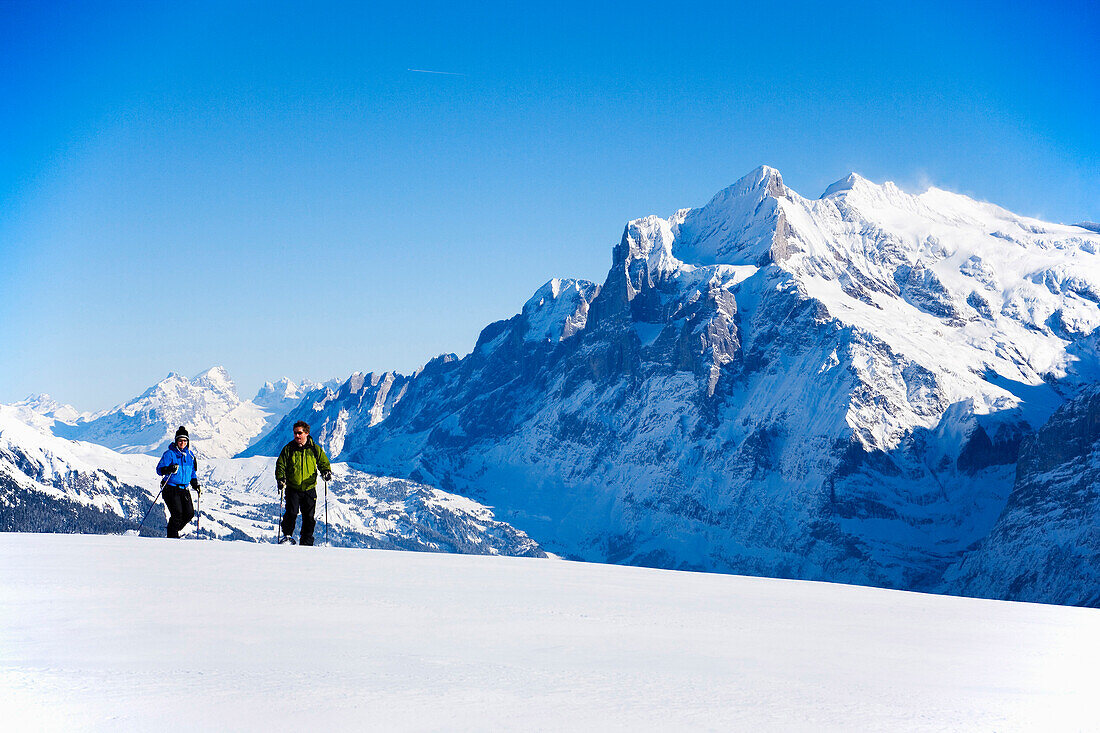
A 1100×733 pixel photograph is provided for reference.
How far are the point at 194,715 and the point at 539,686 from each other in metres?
2.91

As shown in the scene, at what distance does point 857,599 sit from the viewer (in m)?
16.5

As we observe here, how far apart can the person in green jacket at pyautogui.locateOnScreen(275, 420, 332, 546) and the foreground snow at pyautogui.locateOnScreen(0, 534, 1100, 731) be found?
19.1 ft

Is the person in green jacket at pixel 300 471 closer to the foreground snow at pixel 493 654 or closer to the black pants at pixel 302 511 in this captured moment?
the black pants at pixel 302 511

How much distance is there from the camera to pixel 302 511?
2297cm

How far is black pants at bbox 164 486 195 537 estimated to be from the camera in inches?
931

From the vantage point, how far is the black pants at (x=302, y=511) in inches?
893

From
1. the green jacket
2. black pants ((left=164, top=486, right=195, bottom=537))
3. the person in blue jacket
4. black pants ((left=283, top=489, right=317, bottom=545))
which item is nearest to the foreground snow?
the green jacket

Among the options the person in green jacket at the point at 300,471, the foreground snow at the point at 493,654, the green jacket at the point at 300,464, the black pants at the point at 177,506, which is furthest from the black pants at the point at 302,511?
the foreground snow at the point at 493,654

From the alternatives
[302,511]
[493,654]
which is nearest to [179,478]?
[302,511]

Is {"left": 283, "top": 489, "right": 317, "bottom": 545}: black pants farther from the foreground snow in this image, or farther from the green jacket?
the foreground snow

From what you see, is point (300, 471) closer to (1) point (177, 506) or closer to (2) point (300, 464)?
(2) point (300, 464)

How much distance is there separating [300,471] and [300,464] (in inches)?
6.3

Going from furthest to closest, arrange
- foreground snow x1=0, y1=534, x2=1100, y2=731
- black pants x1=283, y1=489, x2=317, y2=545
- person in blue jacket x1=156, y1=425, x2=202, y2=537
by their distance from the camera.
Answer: person in blue jacket x1=156, y1=425, x2=202, y2=537, black pants x1=283, y1=489, x2=317, y2=545, foreground snow x1=0, y1=534, x2=1100, y2=731

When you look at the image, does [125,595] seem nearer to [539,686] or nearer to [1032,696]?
[539,686]
